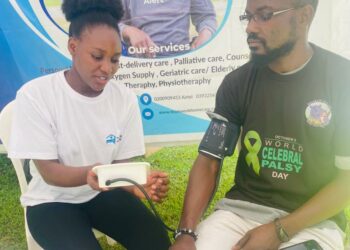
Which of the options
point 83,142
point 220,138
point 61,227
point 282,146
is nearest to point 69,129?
point 83,142

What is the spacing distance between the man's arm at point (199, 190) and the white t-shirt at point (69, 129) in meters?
0.28

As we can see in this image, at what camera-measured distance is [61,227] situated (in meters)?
1.74

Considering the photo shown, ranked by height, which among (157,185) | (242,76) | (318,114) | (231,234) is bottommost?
(231,234)

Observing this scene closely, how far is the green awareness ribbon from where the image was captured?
1849 millimetres

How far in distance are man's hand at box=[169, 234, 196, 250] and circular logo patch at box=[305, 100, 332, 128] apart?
2.08 ft

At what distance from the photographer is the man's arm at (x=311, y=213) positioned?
1.71 metres

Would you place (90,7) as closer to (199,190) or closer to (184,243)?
(199,190)

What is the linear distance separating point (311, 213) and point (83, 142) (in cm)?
92

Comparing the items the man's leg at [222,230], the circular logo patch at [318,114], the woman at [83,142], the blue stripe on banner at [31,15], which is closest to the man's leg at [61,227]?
the woman at [83,142]

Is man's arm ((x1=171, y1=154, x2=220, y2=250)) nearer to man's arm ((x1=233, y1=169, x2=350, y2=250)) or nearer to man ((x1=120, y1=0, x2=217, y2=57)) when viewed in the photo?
man's arm ((x1=233, y1=169, x2=350, y2=250))

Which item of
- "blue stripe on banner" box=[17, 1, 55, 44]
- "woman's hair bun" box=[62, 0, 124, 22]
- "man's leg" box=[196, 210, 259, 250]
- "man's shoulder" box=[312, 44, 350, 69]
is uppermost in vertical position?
"woman's hair bun" box=[62, 0, 124, 22]

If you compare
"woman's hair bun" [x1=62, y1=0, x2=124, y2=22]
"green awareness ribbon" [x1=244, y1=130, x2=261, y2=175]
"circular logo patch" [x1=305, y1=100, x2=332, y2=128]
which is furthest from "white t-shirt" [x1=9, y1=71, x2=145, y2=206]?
"circular logo patch" [x1=305, y1=100, x2=332, y2=128]

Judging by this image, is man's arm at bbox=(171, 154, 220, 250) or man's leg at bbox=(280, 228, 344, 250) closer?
man's leg at bbox=(280, 228, 344, 250)

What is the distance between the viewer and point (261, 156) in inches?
72.1
